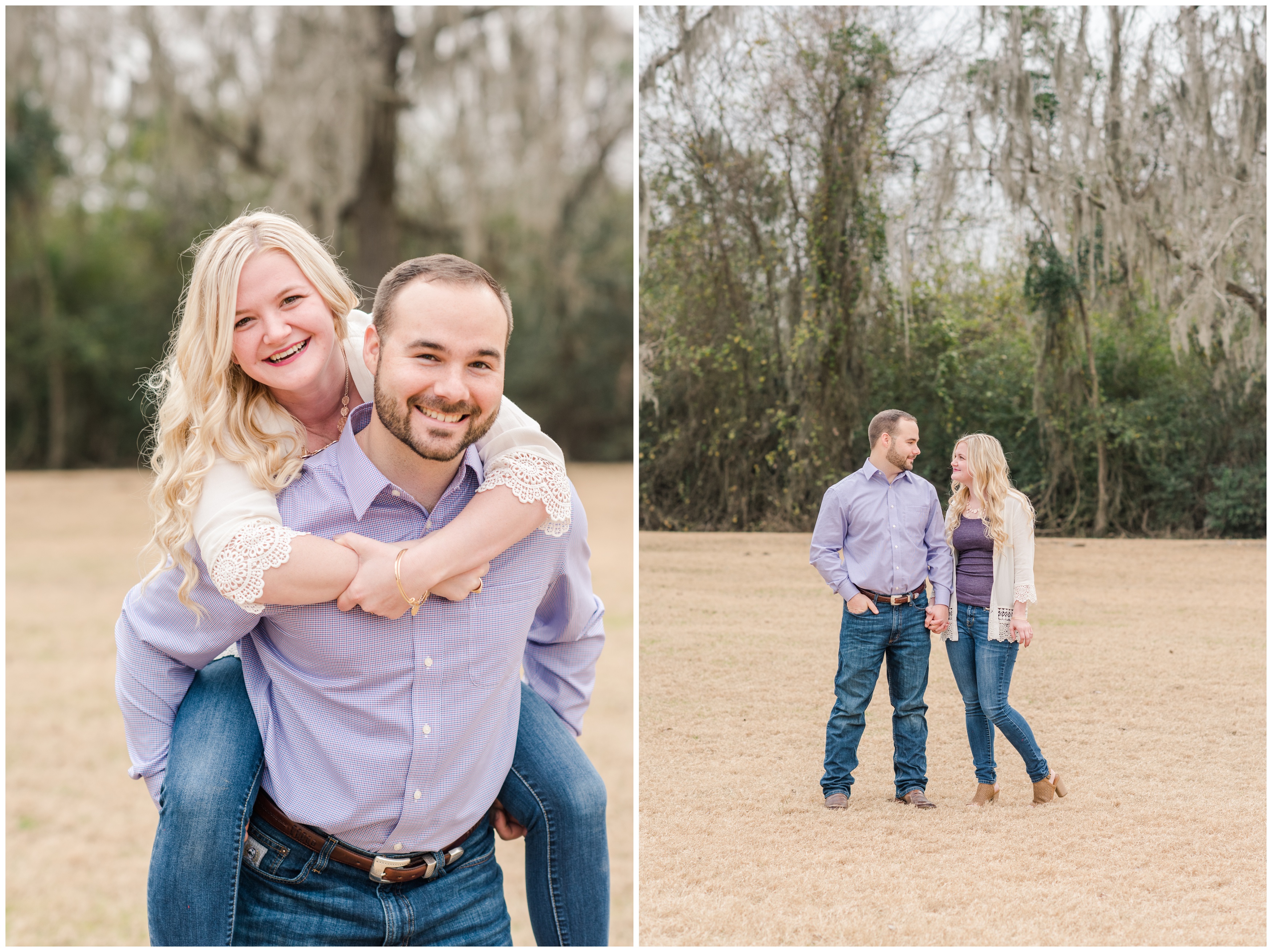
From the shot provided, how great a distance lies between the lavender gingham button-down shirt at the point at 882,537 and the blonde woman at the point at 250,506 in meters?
1.01

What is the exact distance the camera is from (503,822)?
1.94m

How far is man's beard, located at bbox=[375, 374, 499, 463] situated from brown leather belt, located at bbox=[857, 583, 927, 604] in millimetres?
Result: 1276

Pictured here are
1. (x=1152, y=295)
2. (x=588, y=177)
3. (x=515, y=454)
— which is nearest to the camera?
(x=515, y=454)

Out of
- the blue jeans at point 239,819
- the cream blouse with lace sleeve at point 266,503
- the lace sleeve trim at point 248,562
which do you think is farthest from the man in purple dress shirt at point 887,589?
the lace sleeve trim at point 248,562

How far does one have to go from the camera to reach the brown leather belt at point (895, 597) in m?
2.62

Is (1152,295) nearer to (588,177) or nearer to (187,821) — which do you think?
(187,821)

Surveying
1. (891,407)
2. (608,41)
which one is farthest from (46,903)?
(608,41)

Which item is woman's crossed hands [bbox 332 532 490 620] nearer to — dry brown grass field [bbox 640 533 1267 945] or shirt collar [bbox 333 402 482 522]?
shirt collar [bbox 333 402 482 522]

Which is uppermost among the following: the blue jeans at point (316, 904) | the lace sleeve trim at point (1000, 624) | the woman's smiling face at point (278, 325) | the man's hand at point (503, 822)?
the woman's smiling face at point (278, 325)

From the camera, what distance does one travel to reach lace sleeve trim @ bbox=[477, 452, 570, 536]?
171cm

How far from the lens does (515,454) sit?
176 centimetres

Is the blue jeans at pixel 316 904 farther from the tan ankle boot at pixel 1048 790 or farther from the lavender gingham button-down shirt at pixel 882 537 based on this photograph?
the tan ankle boot at pixel 1048 790

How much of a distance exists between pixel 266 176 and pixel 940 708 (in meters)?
11.3

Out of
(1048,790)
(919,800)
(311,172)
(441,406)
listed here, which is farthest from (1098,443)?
(311,172)
